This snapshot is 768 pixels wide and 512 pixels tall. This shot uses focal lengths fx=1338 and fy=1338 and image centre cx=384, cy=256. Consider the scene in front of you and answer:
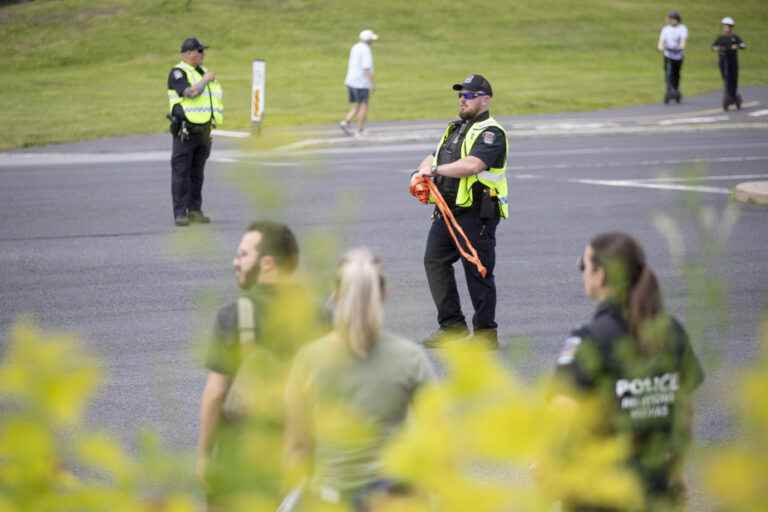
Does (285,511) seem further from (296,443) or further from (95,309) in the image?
(95,309)

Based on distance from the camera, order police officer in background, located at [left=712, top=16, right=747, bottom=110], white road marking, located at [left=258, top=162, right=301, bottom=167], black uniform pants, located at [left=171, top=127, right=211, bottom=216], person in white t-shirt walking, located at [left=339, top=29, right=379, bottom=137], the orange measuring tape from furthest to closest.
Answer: police officer in background, located at [left=712, top=16, right=747, bottom=110] < person in white t-shirt walking, located at [left=339, top=29, right=379, bottom=137] < black uniform pants, located at [left=171, top=127, right=211, bottom=216] < the orange measuring tape < white road marking, located at [left=258, top=162, right=301, bottom=167]

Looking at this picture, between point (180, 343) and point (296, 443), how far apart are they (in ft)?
24.7

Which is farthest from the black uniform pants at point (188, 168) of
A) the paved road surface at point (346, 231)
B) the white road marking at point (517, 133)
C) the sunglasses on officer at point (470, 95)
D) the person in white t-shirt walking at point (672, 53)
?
the person in white t-shirt walking at point (672, 53)

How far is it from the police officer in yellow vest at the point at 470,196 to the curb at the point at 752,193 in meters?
7.70

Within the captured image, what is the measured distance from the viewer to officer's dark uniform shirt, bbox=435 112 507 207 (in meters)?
8.65

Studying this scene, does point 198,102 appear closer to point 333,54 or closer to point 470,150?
point 470,150

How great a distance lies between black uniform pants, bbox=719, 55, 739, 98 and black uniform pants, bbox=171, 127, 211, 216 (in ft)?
54.2

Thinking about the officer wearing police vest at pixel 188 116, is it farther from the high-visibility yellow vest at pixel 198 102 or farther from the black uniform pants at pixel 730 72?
the black uniform pants at pixel 730 72

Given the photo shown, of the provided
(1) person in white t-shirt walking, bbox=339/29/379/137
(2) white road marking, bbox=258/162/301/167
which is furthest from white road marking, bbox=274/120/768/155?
(2) white road marking, bbox=258/162/301/167

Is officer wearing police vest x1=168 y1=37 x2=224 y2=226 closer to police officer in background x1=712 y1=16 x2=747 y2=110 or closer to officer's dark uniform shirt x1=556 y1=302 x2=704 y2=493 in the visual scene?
officer's dark uniform shirt x1=556 y1=302 x2=704 y2=493

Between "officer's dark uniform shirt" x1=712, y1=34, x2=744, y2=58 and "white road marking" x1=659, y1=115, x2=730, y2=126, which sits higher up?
"officer's dark uniform shirt" x1=712, y1=34, x2=744, y2=58

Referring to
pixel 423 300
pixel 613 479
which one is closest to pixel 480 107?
pixel 423 300

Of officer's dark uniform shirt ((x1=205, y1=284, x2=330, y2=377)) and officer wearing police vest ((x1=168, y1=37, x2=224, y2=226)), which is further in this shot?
officer wearing police vest ((x1=168, y1=37, x2=224, y2=226))

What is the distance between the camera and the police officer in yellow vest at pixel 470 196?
341 inches
